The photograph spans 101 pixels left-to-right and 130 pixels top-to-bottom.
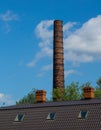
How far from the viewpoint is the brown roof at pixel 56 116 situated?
44531 mm

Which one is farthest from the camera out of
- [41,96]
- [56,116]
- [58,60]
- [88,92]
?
[58,60]

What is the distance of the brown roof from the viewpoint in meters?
44.5

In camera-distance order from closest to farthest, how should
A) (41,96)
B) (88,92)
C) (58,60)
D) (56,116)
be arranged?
1. (56,116)
2. (88,92)
3. (41,96)
4. (58,60)

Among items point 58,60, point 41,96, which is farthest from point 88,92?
point 58,60

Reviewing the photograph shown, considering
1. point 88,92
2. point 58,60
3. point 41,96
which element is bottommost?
point 88,92

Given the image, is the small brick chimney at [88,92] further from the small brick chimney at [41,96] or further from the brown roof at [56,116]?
the small brick chimney at [41,96]

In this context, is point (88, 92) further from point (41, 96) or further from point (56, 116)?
point (41, 96)

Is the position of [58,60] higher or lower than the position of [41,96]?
higher

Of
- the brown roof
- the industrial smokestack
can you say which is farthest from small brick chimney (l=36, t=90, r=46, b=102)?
the industrial smokestack

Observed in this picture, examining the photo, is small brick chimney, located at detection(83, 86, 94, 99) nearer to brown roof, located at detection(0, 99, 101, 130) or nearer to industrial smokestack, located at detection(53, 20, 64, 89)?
brown roof, located at detection(0, 99, 101, 130)

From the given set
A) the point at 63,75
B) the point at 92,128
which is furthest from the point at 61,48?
the point at 92,128

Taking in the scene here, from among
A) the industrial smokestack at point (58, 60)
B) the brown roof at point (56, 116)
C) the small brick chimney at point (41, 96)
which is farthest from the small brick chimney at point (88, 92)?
the industrial smokestack at point (58, 60)

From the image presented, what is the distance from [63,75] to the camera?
73.6 m

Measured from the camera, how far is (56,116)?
4691 cm
